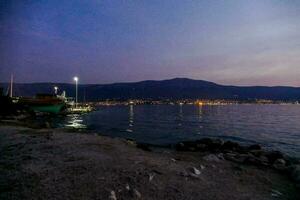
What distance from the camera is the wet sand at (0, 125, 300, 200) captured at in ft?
32.2

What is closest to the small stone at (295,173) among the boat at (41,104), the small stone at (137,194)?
the small stone at (137,194)

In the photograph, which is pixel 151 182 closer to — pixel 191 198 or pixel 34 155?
pixel 191 198

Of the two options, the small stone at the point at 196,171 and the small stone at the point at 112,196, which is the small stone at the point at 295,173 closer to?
the small stone at the point at 196,171

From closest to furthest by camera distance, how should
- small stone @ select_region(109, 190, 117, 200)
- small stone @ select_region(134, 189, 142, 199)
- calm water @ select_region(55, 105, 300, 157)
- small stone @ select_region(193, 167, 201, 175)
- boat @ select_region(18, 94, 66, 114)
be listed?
small stone @ select_region(109, 190, 117, 200) → small stone @ select_region(134, 189, 142, 199) → small stone @ select_region(193, 167, 201, 175) → calm water @ select_region(55, 105, 300, 157) → boat @ select_region(18, 94, 66, 114)

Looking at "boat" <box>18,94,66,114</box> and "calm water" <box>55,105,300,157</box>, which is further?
"boat" <box>18,94,66,114</box>

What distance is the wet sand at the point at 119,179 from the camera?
9805 millimetres

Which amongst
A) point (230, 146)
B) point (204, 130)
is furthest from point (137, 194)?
point (204, 130)

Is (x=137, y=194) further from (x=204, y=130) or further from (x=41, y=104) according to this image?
(x=41, y=104)

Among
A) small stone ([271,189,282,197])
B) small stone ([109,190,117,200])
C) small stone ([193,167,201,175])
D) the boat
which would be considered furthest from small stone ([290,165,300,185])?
the boat

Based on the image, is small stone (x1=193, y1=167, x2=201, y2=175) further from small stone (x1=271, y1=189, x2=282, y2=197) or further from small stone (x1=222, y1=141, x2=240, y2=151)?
small stone (x1=222, y1=141, x2=240, y2=151)

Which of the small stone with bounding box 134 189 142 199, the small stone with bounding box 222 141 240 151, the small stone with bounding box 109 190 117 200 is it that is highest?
the small stone with bounding box 109 190 117 200

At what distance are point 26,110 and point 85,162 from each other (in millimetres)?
71580

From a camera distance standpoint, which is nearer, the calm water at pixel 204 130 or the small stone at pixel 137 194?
the small stone at pixel 137 194

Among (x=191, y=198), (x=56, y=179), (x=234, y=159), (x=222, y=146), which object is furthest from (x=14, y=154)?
(x=222, y=146)
